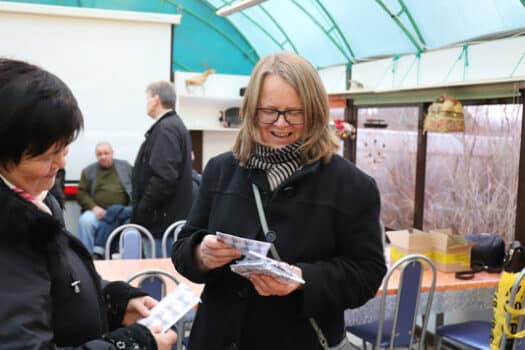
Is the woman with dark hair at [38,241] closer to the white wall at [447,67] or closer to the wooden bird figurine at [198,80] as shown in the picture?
the white wall at [447,67]

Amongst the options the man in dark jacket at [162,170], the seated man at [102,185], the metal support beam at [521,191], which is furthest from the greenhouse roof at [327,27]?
the seated man at [102,185]

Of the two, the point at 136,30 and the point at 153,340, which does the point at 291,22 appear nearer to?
the point at 136,30

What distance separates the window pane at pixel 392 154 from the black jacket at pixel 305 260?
4135 millimetres

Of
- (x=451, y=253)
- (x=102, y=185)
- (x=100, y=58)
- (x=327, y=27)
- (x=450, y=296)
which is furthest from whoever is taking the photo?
Answer: (x=327, y=27)

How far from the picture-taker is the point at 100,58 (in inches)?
267

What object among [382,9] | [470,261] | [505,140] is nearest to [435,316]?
[470,261]

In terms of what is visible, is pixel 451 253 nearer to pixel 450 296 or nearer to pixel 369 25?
pixel 450 296

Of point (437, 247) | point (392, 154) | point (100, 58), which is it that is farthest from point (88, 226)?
point (437, 247)

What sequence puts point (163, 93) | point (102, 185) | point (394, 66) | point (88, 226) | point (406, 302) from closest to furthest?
point (406, 302)
point (163, 93)
point (394, 66)
point (88, 226)
point (102, 185)

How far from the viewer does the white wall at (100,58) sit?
652cm

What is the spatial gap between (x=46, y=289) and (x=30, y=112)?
329 millimetres

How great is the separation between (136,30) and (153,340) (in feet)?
19.9

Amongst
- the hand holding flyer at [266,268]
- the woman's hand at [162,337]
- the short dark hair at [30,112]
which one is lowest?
the woman's hand at [162,337]

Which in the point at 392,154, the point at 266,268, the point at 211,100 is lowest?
the point at 266,268
